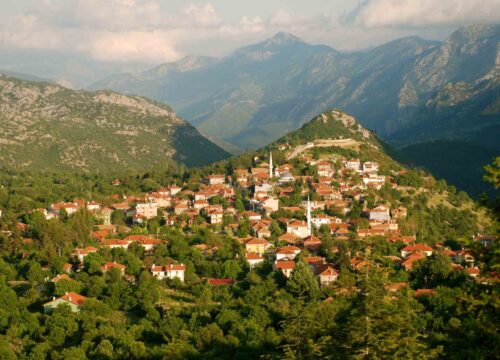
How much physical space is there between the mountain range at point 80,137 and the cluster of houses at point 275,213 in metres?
64.4

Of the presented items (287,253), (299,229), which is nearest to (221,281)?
(287,253)

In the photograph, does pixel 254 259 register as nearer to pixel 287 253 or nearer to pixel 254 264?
pixel 254 264

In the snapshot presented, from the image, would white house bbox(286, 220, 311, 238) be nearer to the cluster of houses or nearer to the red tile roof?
the cluster of houses

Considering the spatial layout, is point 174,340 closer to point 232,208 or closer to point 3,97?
point 232,208

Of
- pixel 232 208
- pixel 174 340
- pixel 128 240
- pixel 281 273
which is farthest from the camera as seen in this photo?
pixel 232 208

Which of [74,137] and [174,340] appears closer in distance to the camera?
[174,340]

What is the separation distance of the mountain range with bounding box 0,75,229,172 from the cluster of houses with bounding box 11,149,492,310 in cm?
6443

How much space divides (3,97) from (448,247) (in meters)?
149

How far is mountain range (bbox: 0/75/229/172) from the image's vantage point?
5812 inches

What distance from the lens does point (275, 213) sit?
72938 millimetres

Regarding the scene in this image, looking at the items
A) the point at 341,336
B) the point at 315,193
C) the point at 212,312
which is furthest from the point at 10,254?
the point at 341,336

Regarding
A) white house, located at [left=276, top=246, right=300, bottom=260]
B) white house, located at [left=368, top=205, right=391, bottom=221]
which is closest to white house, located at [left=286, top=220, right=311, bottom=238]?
white house, located at [left=276, top=246, right=300, bottom=260]

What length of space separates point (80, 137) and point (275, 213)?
102 meters

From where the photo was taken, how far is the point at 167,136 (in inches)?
7554
